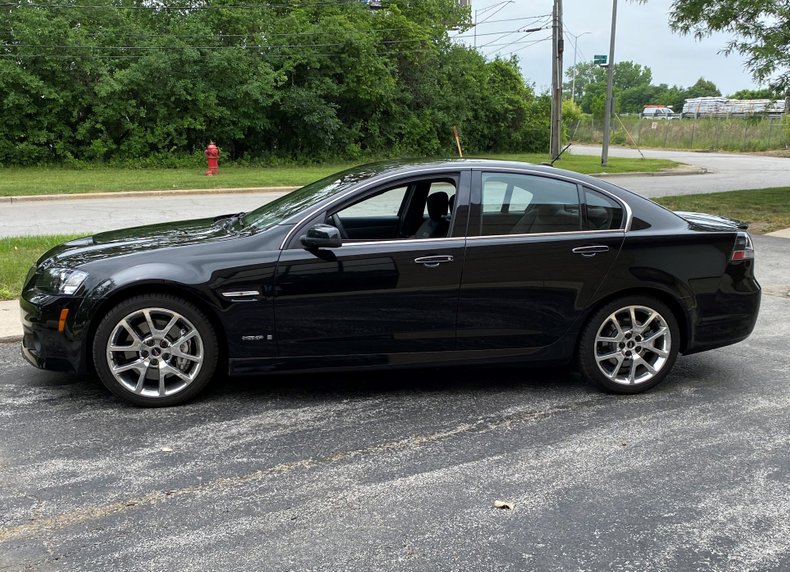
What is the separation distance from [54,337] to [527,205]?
3114 millimetres

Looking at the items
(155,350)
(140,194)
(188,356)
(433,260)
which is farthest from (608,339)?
(140,194)

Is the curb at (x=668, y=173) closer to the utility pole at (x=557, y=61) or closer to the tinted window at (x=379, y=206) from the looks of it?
the utility pole at (x=557, y=61)

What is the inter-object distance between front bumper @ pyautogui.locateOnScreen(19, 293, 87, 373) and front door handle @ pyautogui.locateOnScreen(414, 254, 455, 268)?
210cm

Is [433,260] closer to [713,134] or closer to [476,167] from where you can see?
[476,167]

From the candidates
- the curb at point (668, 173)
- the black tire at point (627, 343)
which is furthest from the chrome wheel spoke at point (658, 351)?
the curb at point (668, 173)

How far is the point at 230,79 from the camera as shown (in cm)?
2756

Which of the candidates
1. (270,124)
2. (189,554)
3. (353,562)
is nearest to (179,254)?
(189,554)

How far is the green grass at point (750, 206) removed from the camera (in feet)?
41.6

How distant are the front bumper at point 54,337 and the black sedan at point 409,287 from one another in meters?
0.01

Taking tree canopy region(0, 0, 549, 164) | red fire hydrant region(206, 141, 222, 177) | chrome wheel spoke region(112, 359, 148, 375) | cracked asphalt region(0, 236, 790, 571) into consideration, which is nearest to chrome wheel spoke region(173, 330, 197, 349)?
chrome wheel spoke region(112, 359, 148, 375)

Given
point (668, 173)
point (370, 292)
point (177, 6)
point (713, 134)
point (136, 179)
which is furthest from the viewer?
point (713, 134)

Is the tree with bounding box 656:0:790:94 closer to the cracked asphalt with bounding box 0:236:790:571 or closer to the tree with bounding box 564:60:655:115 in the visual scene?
the cracked asphalt with bounding box 0:236:790:571

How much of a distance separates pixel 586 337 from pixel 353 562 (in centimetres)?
250

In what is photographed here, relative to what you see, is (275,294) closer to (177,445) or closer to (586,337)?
(177,445)
